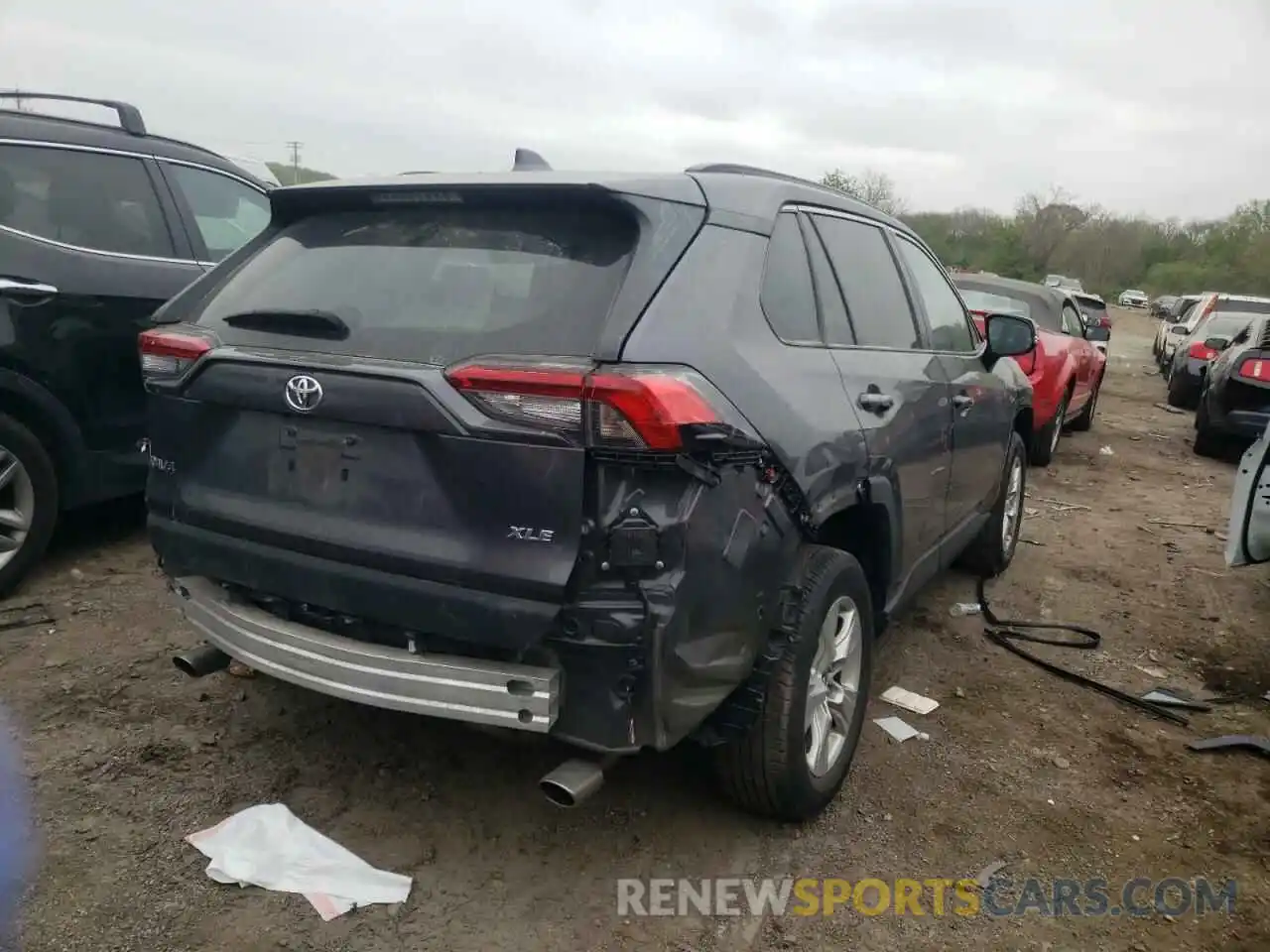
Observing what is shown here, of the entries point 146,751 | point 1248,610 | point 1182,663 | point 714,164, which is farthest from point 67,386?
point 1248,610

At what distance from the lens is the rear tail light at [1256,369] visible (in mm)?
8281

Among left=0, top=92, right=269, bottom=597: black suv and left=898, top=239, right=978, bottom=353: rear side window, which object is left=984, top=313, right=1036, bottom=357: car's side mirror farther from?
left=0, top=92, right=269, bottom=597: black suv

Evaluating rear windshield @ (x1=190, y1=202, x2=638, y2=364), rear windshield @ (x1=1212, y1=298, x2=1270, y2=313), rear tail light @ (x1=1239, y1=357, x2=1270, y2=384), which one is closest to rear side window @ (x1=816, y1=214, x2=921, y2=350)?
rear windshield @ (x1=190, y1=202, x2=638, y2=364)

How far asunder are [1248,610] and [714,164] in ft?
13.6

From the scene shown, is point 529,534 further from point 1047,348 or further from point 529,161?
point 1047,348

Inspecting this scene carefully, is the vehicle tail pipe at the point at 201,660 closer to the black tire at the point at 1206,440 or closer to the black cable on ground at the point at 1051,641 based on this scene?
the black cable on ground at the point at 1051,641

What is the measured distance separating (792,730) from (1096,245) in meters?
79.5

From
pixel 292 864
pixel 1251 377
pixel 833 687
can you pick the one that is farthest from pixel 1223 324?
pixel 292 864

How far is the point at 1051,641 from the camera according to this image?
15.3 feet

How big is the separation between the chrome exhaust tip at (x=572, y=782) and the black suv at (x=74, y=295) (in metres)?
2.97

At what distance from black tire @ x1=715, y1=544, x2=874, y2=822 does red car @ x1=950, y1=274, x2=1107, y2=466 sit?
5.68 metres

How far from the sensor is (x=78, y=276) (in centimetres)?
416

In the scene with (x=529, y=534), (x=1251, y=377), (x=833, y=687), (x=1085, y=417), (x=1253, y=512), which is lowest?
(x=1085, y=417)

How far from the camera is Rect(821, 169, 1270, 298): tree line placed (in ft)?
211
